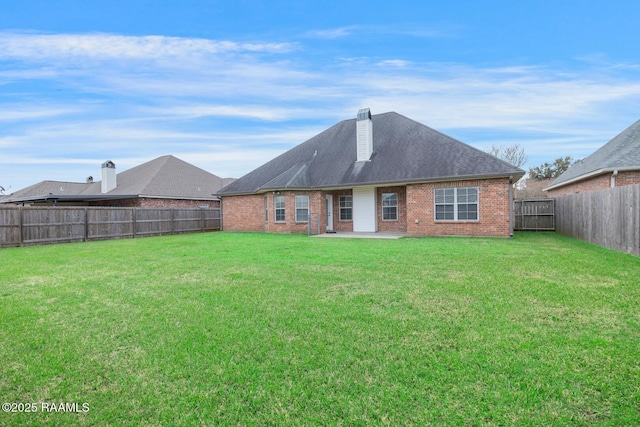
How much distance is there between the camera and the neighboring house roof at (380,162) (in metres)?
15.1

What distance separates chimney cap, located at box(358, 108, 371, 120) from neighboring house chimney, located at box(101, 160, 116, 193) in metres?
20.3

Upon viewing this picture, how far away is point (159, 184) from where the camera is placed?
24.6 meters

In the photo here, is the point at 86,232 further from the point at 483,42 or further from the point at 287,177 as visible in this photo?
the point at 483,42

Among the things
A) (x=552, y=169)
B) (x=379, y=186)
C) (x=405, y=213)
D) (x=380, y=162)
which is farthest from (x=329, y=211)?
(x=552, y=169)

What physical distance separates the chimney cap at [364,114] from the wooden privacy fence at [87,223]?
39.4ft

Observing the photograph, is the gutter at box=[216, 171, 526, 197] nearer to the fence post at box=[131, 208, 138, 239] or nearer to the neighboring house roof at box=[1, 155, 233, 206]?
the fence post at box=[131, 208, 138, 239]

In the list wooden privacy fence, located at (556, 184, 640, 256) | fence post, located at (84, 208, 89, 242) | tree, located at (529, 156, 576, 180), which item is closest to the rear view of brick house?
wooden privacy fence, located at (556, 184, 640, 256)

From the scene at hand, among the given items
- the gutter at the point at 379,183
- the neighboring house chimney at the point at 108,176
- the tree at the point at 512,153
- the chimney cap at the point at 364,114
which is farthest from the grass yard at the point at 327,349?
the tree at the point at 512,153

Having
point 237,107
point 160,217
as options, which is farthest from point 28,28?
point 160,217

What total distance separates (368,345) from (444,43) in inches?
548

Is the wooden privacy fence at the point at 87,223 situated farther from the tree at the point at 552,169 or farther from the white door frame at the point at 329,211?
the tree at the point at 552,169

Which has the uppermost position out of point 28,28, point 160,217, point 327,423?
point 28,28

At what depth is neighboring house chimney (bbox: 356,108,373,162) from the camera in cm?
1848

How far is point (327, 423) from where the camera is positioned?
7.69 ft
